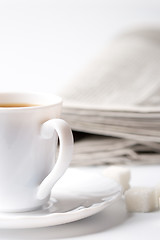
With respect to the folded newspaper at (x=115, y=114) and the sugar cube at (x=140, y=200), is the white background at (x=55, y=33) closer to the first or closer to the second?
the folded newspaper at (x=115, y=114)

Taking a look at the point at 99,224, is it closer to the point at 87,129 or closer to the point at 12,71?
the point at 87,129

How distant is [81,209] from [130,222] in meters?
0.09

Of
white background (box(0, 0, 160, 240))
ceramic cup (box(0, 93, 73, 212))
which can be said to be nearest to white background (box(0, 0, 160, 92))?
white background (box(0, 0, 160, 240))

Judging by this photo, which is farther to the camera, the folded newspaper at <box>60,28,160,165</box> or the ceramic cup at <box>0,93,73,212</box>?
the folded newspaper at <box>60,28,160,165</box>

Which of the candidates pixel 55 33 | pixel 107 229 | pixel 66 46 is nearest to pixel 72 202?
pixel 107 229

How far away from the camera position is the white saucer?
726mm

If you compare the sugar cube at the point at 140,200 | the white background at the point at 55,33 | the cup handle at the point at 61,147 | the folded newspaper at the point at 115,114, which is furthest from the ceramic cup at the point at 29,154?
the white background at the point at 55,33

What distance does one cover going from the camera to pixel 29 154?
790 millimetres

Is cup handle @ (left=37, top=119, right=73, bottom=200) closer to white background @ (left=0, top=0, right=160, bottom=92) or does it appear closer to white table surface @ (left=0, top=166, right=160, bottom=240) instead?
white table surface @ (left=0, top=166, right=160, bottom=240)

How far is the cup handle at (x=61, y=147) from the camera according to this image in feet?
2.48

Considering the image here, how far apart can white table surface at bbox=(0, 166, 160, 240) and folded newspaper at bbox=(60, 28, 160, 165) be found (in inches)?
10.9

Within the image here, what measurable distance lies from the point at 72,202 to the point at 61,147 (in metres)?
0.11

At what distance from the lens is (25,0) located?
3113 millimetres

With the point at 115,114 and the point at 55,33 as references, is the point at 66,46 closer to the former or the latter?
the point at 55,33
